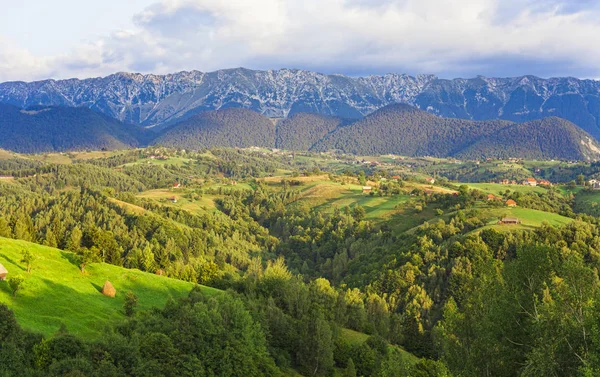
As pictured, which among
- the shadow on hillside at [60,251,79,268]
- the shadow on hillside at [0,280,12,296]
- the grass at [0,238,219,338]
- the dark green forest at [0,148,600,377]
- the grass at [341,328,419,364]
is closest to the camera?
the dark green forest at [0,148,600,377]

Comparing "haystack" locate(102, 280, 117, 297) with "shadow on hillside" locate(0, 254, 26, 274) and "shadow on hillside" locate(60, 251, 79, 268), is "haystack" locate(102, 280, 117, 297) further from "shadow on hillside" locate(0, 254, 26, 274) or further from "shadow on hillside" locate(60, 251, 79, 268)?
"shadow on hillside" locate(0, 254, 26, 274)

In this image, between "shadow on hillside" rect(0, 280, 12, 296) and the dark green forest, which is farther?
"shadow on hillside" rect(0, 280, 12, 296)

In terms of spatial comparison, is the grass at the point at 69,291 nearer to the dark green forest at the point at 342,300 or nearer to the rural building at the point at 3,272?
the rural building at the point at 3,272

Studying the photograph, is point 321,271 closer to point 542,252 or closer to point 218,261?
point 218,261

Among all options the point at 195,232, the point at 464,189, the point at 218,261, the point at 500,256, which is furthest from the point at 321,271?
the point at 464,189

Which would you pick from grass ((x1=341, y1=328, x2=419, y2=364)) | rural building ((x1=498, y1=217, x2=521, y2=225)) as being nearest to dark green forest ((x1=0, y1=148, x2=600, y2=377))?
grass ((x1=341, y1=328, x2=419, y2=364))

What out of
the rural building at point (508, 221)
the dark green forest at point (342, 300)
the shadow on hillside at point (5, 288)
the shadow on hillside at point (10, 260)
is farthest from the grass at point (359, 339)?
the rural building at point (508, 221)

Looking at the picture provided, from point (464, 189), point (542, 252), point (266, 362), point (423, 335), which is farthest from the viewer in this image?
point (464, 189)
